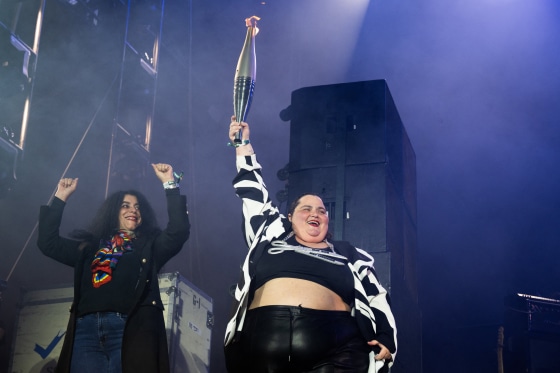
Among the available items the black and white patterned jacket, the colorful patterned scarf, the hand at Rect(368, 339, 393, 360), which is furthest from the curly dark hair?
the hand at Rect(368, 339, 393, 360)

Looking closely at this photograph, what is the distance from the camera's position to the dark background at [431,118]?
21.0 ft

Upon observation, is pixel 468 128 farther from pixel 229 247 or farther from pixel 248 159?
pixel 248 159

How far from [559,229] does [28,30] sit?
17.7 feet

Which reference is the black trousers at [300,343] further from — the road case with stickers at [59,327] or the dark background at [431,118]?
the dark background at [431,118]

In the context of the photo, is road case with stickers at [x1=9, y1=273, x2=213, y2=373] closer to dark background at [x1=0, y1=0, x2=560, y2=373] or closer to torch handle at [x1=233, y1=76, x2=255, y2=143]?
torch handle at [x1=233, y1=76, x2=255, y2=143]

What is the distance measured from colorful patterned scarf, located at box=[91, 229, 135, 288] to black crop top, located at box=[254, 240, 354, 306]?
716 mm

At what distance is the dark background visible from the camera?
641 centimetres

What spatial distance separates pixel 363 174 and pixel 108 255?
167cm

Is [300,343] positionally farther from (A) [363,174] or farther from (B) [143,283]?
(A) [363,174]

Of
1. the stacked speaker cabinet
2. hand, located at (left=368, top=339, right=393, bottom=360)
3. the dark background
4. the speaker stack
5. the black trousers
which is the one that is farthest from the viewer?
the dark background

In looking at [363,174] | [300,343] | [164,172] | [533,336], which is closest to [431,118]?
[533,336]

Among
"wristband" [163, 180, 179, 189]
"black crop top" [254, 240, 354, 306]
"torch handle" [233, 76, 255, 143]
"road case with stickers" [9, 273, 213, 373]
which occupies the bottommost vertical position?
"road case with stickers" [9, 273, 213, 373]

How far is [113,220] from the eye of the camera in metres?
3.43

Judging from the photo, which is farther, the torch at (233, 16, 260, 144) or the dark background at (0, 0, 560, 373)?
the dark background at (0, 0, 560, 373)
